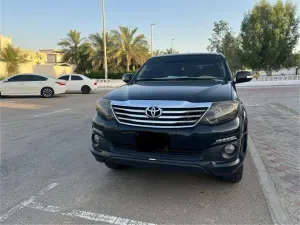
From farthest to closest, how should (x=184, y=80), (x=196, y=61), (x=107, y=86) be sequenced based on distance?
(x=107, y=86) → (x=196, y=61) → (x=184, y=80)

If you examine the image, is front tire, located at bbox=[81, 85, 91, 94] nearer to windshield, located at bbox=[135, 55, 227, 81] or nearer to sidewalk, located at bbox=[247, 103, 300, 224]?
sidewalk, located at bbox=[247, 103, 300, 224]

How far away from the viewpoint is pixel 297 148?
4.77 meters

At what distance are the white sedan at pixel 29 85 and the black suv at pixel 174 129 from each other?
45.8 feet

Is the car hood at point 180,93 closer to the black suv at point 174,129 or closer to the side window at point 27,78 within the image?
the black suv at point 174,129

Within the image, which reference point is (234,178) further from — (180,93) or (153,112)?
(153,112)

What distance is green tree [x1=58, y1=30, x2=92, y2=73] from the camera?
3691 cm

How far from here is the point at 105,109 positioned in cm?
316

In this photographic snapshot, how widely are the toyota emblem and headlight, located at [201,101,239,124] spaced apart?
470 mm

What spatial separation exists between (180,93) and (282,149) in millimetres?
2888

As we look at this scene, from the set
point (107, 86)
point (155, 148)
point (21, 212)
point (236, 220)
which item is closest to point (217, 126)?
point (155, 148)

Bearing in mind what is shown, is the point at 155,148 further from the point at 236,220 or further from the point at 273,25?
the point at 273,25

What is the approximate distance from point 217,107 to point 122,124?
42.6 inches

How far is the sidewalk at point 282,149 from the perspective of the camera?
3.10 metres

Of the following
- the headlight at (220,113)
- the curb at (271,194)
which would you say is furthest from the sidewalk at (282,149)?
the headlight at (220,113)
